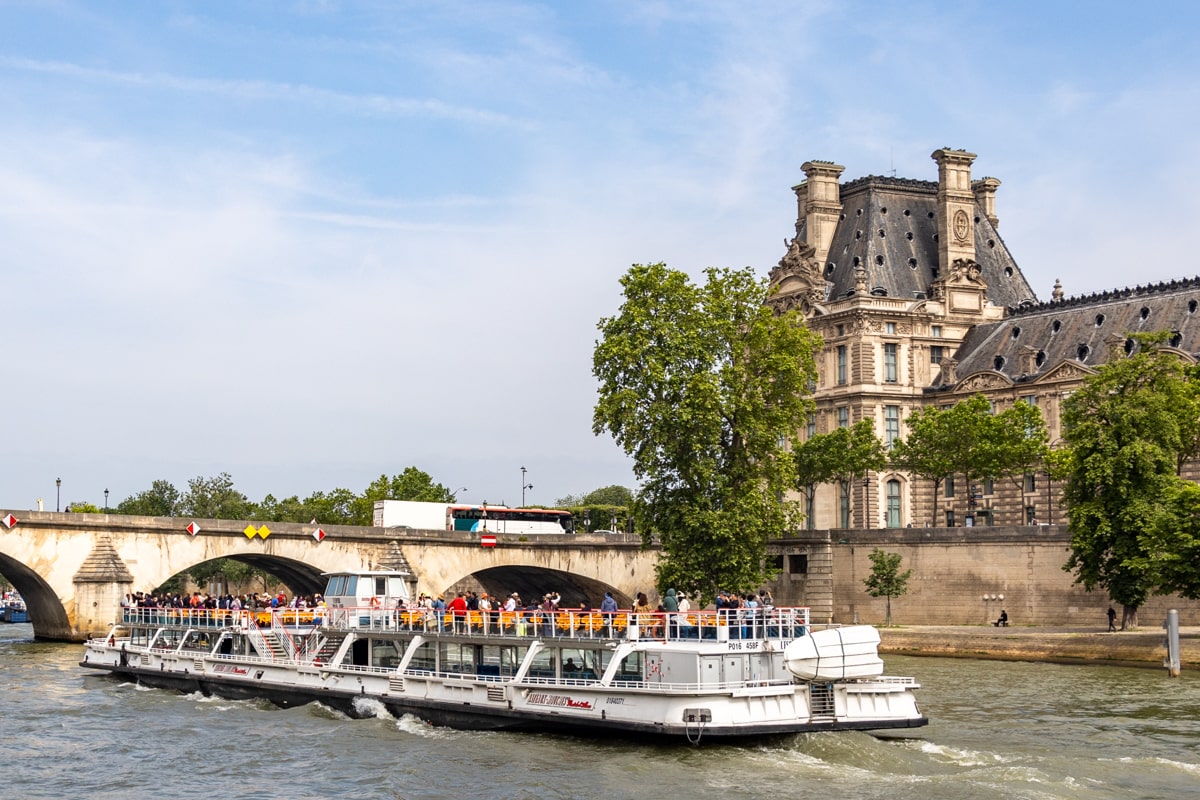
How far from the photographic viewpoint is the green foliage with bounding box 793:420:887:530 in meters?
90.2

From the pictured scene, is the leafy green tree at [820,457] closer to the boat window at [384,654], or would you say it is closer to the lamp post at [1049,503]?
the lamp post at [1049,503]

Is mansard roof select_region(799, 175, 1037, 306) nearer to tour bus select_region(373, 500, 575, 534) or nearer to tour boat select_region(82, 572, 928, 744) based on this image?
tour bus select_region(373, 500, 575, 534)

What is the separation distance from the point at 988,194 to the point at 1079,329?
2357cm

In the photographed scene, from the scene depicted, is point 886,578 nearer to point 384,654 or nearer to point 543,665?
point 384,654

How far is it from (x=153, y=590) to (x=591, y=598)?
2720 centimetres

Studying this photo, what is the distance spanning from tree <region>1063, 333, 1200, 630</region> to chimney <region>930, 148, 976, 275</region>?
121ft

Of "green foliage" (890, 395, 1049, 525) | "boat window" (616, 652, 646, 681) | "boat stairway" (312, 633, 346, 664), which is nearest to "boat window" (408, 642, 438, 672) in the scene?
"boat stairway" (312, 633, 346, 664)

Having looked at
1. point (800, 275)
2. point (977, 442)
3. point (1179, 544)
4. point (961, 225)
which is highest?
point (961, 225)

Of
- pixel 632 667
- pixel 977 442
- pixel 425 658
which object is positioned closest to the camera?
pixel 632 667

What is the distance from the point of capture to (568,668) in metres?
40.8

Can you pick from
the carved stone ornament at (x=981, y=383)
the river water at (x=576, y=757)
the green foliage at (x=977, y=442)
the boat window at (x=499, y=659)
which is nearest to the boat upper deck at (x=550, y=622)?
the boat window at (x=499, y=659)

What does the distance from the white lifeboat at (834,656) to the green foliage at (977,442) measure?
4971cm

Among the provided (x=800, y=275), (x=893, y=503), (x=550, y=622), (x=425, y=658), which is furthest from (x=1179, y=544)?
(x=800, y=275)

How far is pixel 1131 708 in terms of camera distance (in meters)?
45.7
